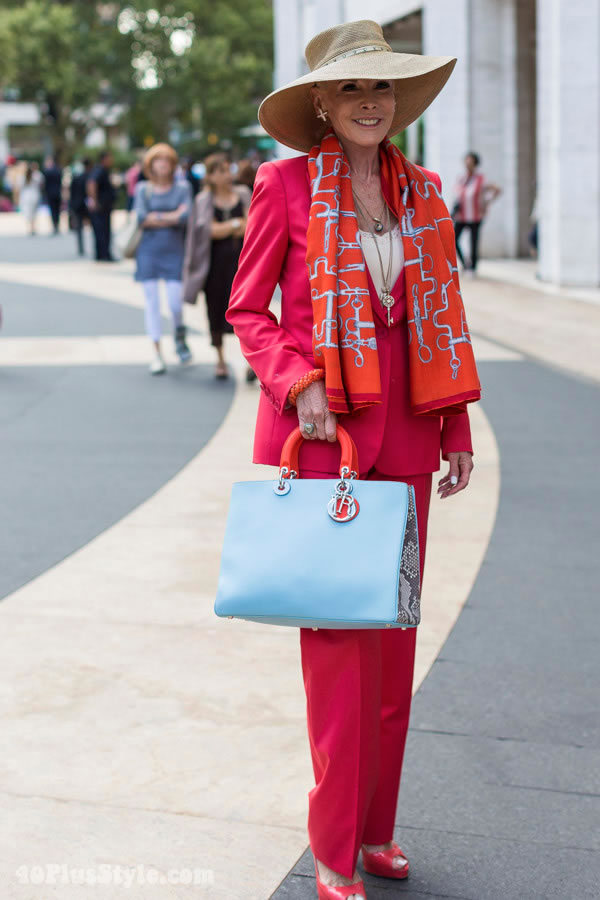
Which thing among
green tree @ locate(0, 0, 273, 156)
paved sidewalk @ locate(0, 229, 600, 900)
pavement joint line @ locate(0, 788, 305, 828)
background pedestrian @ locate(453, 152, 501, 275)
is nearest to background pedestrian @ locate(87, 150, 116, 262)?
background pedestrian @ locate(453, 152, 501, 275)

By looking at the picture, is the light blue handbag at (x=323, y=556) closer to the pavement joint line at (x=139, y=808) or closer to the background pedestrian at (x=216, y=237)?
the pavement joint line at (x=139, y=808)

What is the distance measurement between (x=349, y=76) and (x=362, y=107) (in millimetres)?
110

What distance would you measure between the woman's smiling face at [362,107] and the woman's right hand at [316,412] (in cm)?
56

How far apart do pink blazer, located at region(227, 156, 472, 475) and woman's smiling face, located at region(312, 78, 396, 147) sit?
0.14 meters

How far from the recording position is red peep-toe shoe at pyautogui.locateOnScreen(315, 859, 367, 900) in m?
2.80

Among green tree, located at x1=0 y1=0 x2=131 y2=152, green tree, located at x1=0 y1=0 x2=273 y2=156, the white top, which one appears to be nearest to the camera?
the white top

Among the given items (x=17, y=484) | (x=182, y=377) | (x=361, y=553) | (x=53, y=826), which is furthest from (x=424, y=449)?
(x=182, y=377)

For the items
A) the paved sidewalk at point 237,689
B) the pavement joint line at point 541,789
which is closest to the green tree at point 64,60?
the paved sidewalk at point 237,689

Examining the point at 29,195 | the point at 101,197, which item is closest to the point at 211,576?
the point at 101,197

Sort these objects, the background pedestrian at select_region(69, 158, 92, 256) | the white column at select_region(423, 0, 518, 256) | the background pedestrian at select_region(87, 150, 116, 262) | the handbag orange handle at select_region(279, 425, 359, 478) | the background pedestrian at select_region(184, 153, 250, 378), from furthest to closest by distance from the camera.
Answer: the background pedestrian at select_region(69, 158, 92, 256) → the background pedestrian at select_region(87, 150, 116, 262) → the white column at select_region(423, 0, 518, 256) → the background pedestrian at select_region(184, 153, 250, 378) → the handbag orange handle at select_region(279, 425, 359, 478)

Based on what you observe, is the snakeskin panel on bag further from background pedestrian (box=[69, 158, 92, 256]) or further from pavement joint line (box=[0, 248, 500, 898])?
background pedestrian (box=[69, 158, 92, 256])

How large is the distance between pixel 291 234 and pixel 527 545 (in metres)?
3.41

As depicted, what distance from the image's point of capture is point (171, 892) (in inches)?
116

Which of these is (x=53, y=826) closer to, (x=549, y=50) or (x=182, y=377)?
(x=182, y=377)
